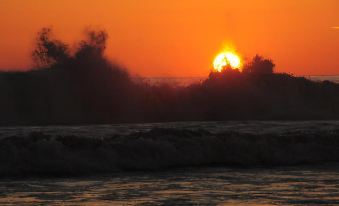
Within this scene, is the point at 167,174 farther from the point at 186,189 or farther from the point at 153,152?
the point at 186,189

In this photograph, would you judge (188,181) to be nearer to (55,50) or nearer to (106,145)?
(106,145)

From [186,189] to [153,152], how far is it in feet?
17.6

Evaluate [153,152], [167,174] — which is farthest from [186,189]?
[153,152]

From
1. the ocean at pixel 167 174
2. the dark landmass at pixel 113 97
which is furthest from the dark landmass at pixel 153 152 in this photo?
the dark landmass at pixel 113 97

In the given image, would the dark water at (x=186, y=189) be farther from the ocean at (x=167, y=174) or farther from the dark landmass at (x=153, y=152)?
the dark landmass at (x=153, y=152)

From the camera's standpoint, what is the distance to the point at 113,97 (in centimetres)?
4175

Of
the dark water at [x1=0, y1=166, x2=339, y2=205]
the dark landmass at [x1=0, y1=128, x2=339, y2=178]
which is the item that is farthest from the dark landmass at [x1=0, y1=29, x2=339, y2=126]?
the dark water at [x1=0, y1=166, x2=339, y2=205]

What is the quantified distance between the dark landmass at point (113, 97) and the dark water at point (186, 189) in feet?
65.8

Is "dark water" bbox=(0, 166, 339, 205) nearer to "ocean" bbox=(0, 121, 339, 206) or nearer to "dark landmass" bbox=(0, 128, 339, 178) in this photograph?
"ocean" bbox=(0, 121, 339, 206)

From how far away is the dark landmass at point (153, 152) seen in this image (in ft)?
63.7

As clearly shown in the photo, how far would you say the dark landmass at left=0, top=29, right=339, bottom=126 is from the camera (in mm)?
40156

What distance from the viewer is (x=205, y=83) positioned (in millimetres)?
46438

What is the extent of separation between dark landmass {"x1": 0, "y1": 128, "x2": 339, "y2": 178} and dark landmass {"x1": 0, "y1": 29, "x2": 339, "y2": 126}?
52.6 feet

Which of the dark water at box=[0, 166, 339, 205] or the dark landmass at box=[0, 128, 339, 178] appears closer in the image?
the dark water at box=[0, 166, 339, 205]
